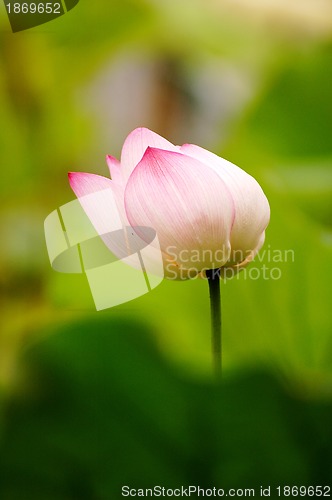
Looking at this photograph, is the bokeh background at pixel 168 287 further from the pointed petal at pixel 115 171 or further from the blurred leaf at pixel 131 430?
the pointed petal at pixel 115 171

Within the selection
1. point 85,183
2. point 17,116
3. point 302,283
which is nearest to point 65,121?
point 17,116

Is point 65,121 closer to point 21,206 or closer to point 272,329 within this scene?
point 21,206

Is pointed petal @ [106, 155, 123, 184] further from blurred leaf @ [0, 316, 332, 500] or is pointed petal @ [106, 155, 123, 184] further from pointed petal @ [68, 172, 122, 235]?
blurred leaf @ [0, 316, 332, 500]

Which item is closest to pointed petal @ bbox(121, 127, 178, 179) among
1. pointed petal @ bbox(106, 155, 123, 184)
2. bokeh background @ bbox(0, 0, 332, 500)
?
pointed petal @ bbox(106, 155, 123, 184)

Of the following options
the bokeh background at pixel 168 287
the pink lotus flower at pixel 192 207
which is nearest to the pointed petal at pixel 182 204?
the pink lotus flower at pixel 192 207

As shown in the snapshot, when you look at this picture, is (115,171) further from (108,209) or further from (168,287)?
(168,287)
